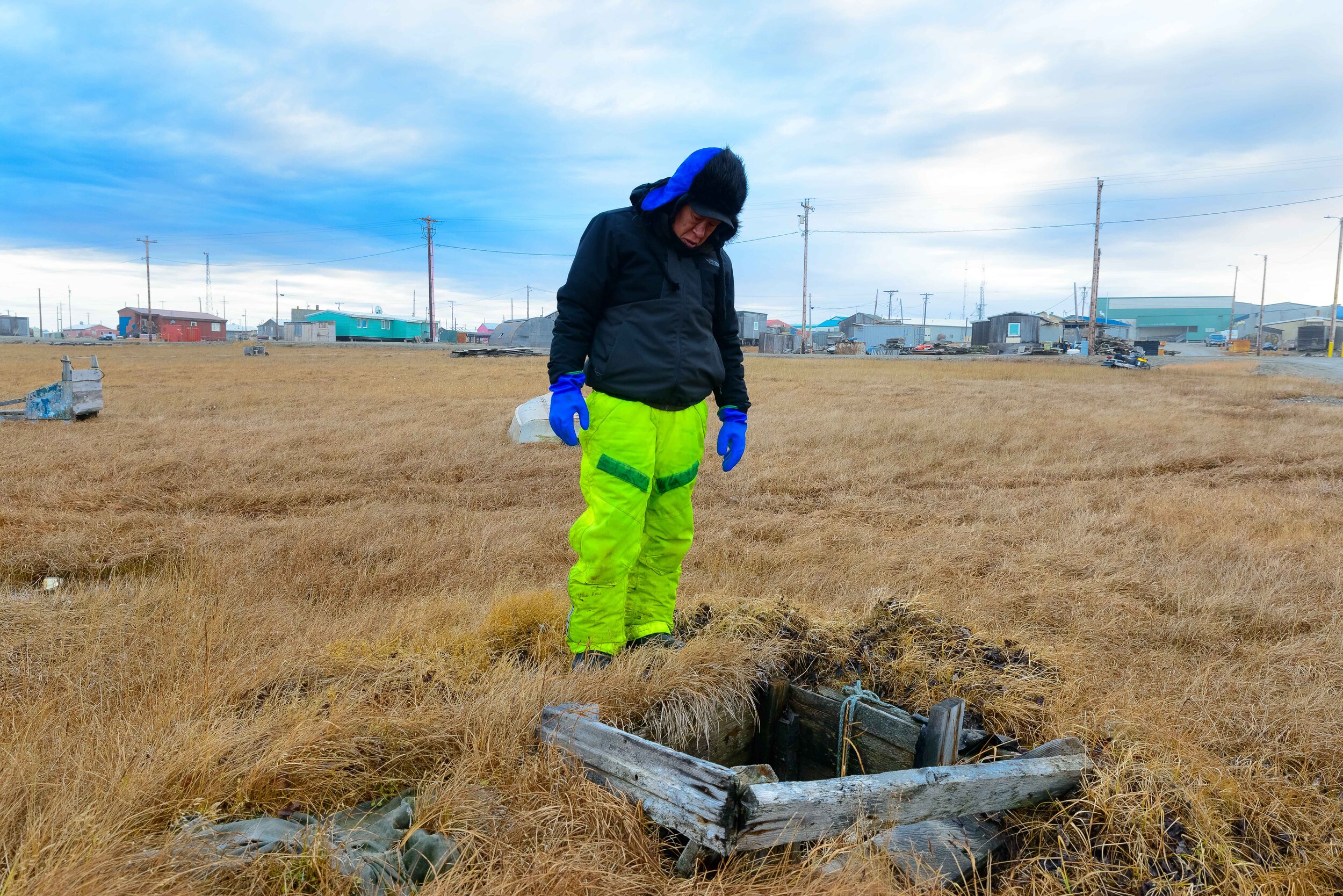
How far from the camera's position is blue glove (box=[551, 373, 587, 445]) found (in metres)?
2.82

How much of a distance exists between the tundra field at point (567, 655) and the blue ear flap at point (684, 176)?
63.4 inches

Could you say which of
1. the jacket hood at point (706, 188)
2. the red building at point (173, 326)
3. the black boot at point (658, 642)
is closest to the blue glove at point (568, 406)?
the jacket hood at point (706, 188)

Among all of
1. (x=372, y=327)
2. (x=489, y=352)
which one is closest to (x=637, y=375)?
(x=489, y=352)

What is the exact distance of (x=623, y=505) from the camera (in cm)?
273

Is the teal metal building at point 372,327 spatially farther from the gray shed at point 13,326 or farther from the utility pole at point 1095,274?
the utility pole at point 1095,274

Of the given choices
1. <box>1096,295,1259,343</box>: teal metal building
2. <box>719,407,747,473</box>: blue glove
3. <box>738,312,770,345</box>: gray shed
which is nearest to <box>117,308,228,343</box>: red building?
<box>738,312,770,345</box>: gray shed

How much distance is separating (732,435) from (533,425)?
591 centimetres

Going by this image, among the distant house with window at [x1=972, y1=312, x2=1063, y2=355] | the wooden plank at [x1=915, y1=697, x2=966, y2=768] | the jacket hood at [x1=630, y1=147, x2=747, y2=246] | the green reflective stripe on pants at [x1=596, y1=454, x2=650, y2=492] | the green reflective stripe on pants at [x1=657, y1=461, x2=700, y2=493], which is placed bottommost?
the wooden plank at [x1=915, y1=697, x2=966, y2=768]

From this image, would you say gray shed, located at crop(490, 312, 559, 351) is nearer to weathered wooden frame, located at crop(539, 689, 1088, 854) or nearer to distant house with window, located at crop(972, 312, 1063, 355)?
distant house with window, located at crop(972, 312, 1063, 355)

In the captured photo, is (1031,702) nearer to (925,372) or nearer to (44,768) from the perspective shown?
(44,768)

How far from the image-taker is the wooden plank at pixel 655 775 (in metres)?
1.75

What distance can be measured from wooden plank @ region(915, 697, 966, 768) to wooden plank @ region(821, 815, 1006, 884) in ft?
0.70

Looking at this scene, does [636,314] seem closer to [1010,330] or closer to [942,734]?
[942,734]

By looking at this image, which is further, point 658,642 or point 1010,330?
point 1010,330
